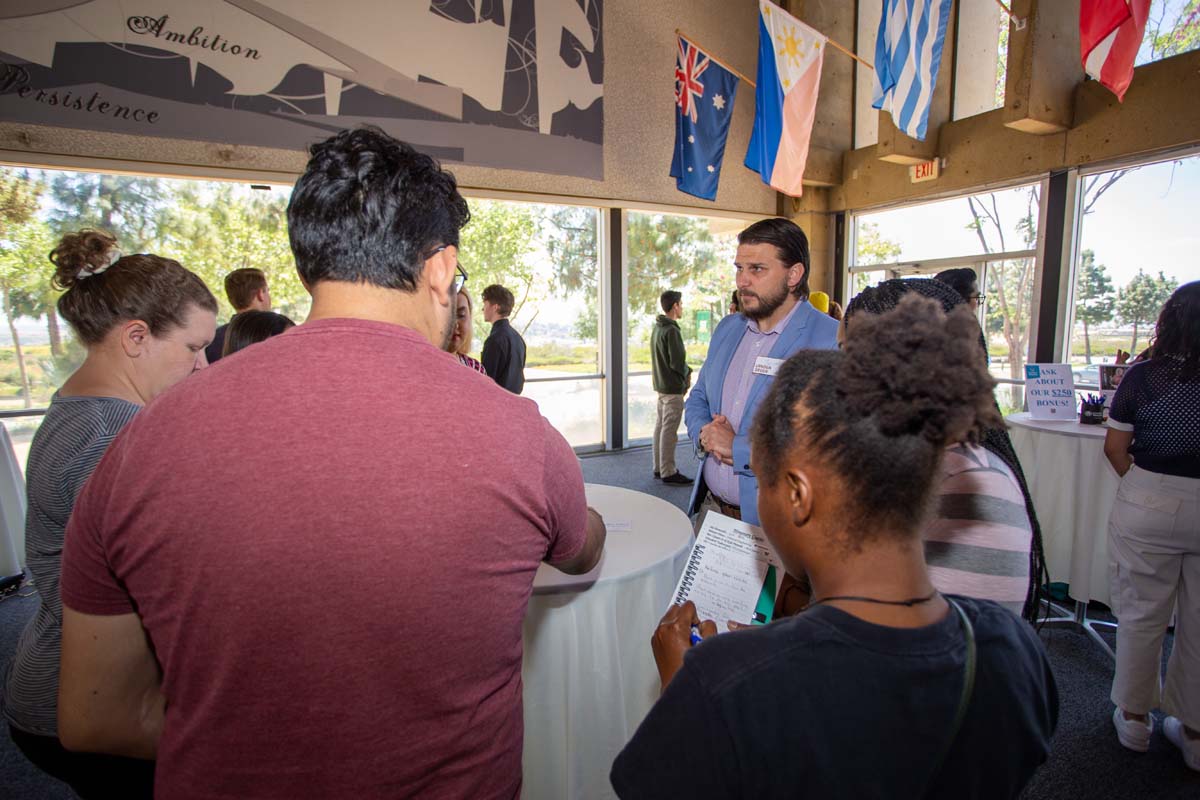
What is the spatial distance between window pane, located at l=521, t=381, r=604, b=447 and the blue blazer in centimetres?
456

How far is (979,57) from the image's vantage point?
6.36 meters

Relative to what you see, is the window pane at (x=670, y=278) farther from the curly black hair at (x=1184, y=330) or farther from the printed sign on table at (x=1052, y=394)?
the curly black hair at (x=1184, y=330)

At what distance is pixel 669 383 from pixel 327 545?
5573 millimetres

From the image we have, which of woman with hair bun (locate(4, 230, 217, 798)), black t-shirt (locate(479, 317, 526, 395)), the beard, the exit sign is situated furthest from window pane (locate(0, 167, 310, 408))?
the exit sign

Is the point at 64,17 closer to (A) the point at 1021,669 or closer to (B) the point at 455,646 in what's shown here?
(B) the point at 455,646

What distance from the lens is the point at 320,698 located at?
0.69m

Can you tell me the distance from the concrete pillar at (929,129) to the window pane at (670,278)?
6.55 ft

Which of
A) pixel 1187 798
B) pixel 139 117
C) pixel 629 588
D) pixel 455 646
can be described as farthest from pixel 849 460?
pixel 139 117

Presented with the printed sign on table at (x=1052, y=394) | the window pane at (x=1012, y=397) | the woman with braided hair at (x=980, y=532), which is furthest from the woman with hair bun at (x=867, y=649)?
the window pane at (x=1012, y=397)

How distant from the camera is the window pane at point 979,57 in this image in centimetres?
624

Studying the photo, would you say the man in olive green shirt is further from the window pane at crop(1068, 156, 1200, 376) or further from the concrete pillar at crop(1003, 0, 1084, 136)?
the window pane at crop(1068, 156, 1200, 376)

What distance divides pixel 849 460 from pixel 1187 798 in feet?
8.47

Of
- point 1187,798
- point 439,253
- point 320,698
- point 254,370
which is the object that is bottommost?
point 1187,798

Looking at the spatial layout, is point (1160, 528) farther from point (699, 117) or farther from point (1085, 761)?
point (699, 117)
